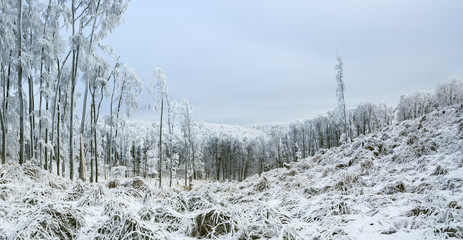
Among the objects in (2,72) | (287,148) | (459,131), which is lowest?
(287,148)

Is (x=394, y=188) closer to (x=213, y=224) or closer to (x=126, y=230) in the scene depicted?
(x=213, y=224)

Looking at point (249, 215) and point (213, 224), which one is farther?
point (249, 215)

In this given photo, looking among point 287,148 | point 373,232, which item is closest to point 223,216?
point 373,232

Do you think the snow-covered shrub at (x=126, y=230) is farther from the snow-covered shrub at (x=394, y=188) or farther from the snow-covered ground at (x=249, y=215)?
the snow-covered shrub at (x=394, y=188)

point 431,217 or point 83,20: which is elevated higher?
point 83,20

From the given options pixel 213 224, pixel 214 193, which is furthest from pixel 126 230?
pixel 214 193

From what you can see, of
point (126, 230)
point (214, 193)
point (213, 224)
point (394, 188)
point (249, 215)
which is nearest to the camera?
point (126, 230)

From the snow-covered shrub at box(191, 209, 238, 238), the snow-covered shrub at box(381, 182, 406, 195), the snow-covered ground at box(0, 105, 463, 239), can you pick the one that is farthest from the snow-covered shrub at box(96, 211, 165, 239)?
the snow-covered shrub at box(381, 182, 406, 195)

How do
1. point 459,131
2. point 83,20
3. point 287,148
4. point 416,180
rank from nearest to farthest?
1. point 416,180
2. point 459,131
3. point 83,20
4. point 287,148

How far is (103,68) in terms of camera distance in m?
19.5

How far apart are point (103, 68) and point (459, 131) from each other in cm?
1941

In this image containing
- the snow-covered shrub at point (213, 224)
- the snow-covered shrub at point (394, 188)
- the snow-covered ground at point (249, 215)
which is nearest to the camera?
the snow-covered ground at point (249, 215)

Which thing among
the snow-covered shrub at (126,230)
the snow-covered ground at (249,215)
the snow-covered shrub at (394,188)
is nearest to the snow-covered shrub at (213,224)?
the snow-covered ground at (249,215)

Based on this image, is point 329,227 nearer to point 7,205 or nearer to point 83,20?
point 7,205
